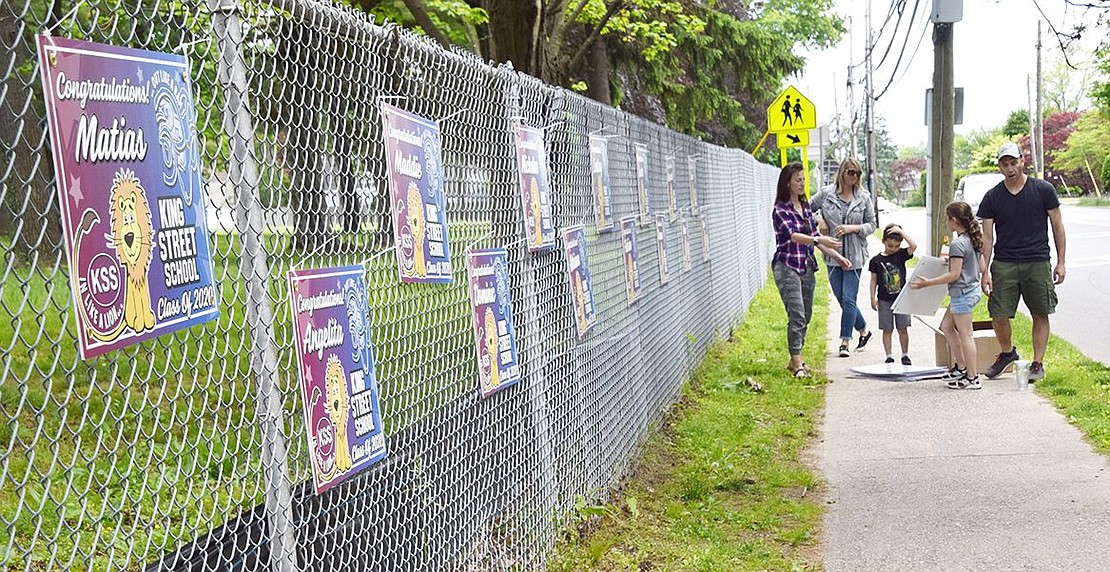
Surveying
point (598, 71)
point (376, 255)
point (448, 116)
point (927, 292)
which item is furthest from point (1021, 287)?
point (598, 71)

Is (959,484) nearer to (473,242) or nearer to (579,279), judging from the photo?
(579,279)

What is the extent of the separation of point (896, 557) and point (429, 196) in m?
2.90

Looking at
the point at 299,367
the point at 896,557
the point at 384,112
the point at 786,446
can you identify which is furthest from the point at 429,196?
the point at 786,446

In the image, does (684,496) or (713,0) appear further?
(713,0)

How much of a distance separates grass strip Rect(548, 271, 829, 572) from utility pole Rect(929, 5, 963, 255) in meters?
4.50

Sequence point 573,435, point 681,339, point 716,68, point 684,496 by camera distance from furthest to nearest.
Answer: point 716,68 → point 681,339 → point 684,496 → point 573,435

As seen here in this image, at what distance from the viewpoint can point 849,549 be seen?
5.65m

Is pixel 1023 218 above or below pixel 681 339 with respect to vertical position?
above

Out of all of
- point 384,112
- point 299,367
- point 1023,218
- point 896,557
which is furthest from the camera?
point 1023,218

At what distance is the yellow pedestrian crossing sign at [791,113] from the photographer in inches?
737

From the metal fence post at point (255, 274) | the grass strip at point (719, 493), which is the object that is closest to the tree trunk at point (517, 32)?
the grass strip at point (719, 493)

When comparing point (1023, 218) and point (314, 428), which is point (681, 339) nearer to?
point (1023, 218)

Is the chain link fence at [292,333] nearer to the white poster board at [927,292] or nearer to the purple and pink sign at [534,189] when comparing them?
the purple and pink sign at [534,189]

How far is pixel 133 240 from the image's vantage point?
212 cm
